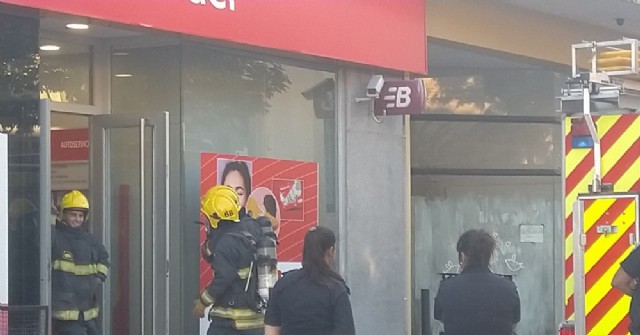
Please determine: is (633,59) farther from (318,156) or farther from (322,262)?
(318,156)

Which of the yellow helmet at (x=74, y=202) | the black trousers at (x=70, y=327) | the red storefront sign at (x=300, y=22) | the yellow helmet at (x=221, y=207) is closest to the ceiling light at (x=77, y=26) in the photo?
the red storefront sign at (x=300, y=22)

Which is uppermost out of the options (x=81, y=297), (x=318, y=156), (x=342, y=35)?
(x=342, y=35)

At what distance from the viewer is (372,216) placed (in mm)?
13320

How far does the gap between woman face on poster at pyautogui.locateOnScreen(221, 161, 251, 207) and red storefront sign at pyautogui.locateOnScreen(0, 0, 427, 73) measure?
1.16 metres

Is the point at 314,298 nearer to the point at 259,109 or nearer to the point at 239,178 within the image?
the point at 239,178

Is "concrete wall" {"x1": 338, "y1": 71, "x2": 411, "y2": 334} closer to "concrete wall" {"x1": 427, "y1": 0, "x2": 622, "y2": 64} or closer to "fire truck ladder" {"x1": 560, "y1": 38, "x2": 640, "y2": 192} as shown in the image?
"concrete wall" {"x1": 427, "y1": 0, "x2": 622, "y2": 64}

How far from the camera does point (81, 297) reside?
10.4 m

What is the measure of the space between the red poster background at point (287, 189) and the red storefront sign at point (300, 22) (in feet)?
3.65

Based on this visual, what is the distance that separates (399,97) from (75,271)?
4066 millimetres

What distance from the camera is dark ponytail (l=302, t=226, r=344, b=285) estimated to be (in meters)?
7.60

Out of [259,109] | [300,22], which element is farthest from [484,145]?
[300,22]

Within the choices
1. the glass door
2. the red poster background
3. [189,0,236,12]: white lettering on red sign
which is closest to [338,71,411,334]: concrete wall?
the red poster background

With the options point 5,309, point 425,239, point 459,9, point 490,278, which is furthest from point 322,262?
point 425,239

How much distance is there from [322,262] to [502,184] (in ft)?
30.0
